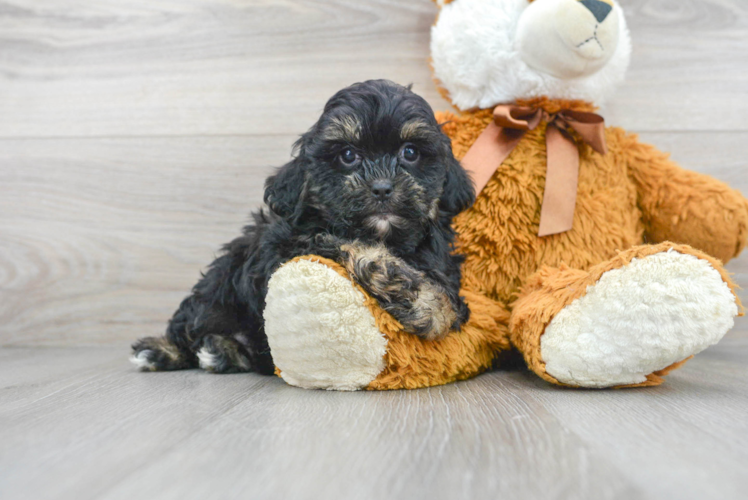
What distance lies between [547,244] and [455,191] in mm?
335

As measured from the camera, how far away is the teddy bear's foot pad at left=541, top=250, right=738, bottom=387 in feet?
3.56

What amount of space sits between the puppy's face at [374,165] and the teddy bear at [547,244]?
5.3 inches

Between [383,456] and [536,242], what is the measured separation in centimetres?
84

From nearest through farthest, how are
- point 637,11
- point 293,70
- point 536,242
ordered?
point 536,242
point 637,11
point 293,70

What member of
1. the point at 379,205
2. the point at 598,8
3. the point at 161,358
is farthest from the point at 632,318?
the point at 161,358

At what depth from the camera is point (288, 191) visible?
1.28 metres

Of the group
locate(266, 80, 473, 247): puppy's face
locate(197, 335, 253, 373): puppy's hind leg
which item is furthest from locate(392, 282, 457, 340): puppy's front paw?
locate(197, 335, 253, 373): puppy's hind leg

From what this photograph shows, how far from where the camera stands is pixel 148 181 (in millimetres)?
2027

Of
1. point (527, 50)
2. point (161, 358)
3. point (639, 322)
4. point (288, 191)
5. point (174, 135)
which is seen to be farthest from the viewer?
point (174, 135)

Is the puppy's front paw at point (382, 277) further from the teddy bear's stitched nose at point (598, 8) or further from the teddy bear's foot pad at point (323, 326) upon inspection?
the teddy bear's stitched nose at point (598, 8)

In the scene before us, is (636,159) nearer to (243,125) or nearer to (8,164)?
(243,125)

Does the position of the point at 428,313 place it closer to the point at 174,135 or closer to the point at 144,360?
the point at 144,360

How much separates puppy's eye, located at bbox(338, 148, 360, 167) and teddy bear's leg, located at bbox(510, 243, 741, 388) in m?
0.52

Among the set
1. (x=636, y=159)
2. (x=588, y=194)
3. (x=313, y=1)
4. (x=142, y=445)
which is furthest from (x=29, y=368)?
(x=636, y=159)
